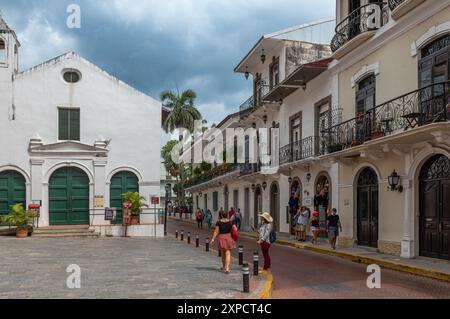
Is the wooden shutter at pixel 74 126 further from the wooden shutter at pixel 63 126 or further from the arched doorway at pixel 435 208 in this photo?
the arched doorway at pixel 435 208

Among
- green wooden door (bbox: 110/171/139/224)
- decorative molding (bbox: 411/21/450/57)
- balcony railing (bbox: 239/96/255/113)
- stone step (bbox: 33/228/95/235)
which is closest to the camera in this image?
decorative molding (bbox: 411/21/450/57)

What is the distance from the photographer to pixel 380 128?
52.6 ft

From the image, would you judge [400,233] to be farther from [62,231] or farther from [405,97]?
[62,231]

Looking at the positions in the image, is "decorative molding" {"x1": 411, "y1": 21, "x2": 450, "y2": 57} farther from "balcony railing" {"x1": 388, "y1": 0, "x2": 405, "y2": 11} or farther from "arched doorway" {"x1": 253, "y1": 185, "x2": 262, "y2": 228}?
"arched doorway" {"x1": 253, "y1": 185, "x2": 262, "y2": 228}

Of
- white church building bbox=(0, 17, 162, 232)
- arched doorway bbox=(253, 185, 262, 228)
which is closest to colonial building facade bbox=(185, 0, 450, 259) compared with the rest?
arched doorway bbox=(253, 185, 262, 228)

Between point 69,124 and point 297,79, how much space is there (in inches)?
433

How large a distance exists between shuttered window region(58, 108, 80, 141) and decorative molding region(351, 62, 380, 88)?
13.3 metres

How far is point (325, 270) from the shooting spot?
13.5 m

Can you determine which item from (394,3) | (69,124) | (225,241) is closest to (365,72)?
(394,3)

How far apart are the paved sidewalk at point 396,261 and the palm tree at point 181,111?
34553 mm

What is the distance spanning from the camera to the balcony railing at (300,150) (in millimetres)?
22298

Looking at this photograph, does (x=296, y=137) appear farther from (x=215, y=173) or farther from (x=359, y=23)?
(x=215, y=173)

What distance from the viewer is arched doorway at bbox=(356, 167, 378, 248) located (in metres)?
17.5
